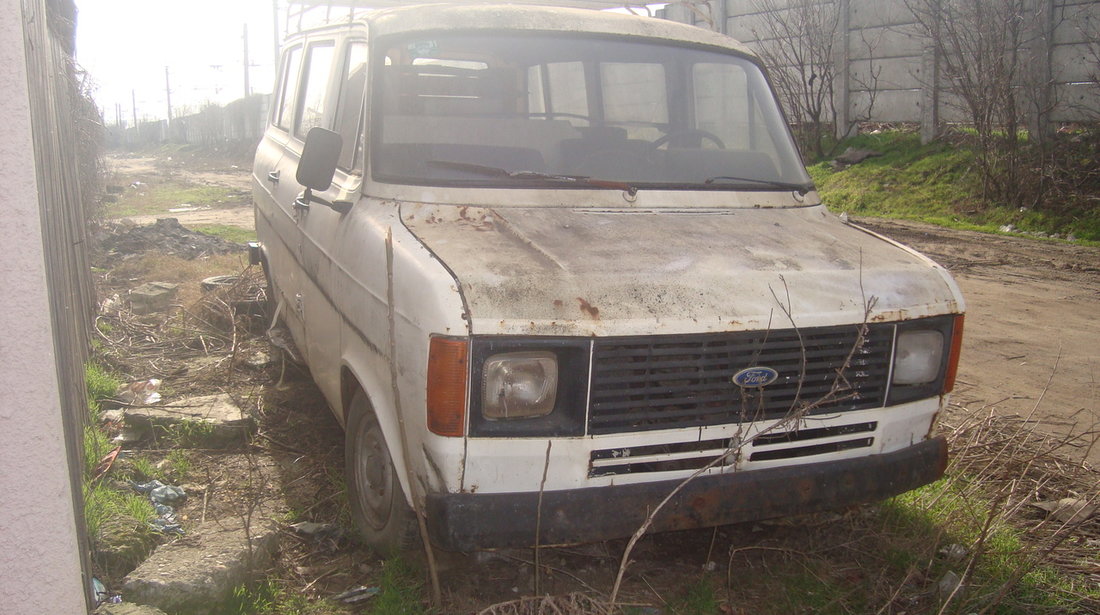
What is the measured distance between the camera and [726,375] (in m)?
2.90

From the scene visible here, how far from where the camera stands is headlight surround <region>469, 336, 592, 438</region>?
268 centimetres

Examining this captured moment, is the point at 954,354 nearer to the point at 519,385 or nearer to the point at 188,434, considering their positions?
the point at 519,385

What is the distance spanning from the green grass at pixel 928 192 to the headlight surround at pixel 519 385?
379 inches

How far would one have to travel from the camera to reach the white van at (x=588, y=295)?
2748mm

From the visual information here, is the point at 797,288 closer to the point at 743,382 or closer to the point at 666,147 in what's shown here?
the point at 743,382

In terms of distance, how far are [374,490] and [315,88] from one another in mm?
2382

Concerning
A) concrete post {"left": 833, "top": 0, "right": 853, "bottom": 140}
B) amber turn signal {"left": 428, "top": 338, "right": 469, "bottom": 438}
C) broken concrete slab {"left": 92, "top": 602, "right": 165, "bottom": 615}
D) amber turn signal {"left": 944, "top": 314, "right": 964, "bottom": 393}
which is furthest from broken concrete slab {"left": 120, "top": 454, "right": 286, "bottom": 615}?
concrete post {"left": 833, "top": 0, "right": 853, "bottom": 140}

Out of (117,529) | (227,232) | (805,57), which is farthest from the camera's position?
(805,57)

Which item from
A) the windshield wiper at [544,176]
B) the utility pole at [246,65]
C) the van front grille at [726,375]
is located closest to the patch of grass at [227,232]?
the windshield wiper at [544,176]

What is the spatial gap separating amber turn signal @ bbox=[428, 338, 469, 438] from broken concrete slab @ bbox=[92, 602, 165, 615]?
3.45 ft

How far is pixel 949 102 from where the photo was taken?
1330 centimetres

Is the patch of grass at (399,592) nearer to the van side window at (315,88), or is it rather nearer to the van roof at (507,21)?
the van roof at (507,21)

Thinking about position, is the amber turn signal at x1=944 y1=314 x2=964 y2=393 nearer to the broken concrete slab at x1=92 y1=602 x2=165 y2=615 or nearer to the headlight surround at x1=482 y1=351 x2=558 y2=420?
the headlight surround at x1=482 y1=351 x2=558 y2=420

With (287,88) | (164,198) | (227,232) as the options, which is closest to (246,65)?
(164,198)
